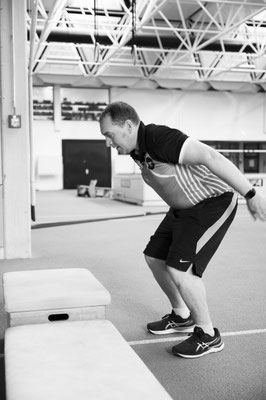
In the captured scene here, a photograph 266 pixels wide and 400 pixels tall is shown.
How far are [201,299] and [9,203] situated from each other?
2989mm

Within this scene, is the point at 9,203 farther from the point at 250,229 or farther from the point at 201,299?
the point at 250,229

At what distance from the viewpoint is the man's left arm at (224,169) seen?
6.78 ft

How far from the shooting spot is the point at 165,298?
11.5ft

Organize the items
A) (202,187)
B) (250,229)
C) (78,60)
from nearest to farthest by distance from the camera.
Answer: (202,187), (250,229), (78,60)

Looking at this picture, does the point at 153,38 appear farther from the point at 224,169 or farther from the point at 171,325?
the point at 224,169

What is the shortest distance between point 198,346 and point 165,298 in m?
1.10

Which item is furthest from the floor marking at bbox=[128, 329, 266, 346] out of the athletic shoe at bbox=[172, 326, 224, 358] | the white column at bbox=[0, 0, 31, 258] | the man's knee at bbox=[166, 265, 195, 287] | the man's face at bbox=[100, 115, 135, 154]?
the white column at bbox=[0, 0, 31, 258]

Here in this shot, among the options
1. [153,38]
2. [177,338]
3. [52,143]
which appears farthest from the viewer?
[52,143]

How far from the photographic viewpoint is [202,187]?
238 centimetres

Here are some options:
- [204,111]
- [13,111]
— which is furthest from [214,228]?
[204,111]

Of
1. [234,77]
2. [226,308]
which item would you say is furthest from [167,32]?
[226,308]

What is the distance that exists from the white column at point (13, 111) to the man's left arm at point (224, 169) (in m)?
3.03

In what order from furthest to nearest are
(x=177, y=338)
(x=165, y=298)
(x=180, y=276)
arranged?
(x=165, y=298) < (x=177, y=338) < (x=180, y=276)

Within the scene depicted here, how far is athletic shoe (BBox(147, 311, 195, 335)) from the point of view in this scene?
9.01 feet
